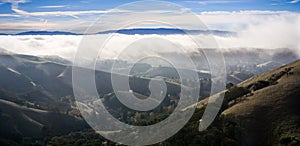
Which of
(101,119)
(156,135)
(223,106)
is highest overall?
(223,106)

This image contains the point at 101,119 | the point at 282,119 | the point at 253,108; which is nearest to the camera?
the point at 282,119

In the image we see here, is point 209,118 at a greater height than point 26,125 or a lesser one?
greater

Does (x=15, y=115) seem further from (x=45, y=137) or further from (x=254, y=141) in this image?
(x=254, y=141)

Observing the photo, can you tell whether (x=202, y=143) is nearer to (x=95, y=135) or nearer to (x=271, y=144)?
(x=271, y=144)

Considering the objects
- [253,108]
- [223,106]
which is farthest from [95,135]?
[253,108]

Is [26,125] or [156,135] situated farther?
[26,125]

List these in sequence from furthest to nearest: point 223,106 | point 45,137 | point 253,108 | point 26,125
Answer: point 26,125 → point 45,137 → point 223,106 → point 253,108
